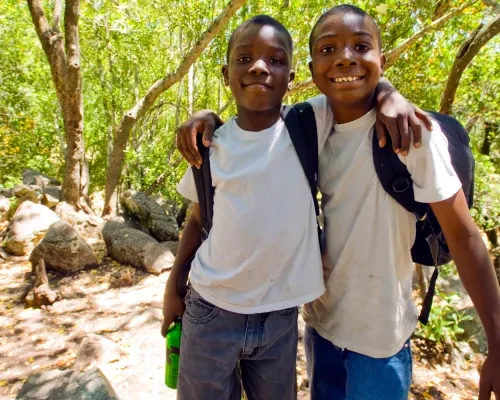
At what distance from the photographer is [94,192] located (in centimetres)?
1410

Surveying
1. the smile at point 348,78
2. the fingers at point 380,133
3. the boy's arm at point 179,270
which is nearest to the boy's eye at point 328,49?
the smile at point 348,78

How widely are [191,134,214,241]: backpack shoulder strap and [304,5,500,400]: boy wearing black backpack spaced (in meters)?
0.47

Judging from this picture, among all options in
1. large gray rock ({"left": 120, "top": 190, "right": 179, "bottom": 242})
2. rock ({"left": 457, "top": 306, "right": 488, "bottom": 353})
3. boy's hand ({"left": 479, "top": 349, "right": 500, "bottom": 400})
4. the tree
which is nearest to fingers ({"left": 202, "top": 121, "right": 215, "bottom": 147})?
boy's hand ({"left": 479, "top": 349, "right": 500, "bottom": 400})

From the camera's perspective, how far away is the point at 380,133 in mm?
1274

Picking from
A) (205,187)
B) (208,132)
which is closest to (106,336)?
(205,187)

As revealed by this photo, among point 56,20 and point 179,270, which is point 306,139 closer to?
point 179,270

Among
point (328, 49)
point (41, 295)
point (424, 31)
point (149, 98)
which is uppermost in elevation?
point (424, 31)

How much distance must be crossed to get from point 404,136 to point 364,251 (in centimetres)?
44

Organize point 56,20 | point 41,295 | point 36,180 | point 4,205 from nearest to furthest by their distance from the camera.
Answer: point 41,295 < point 56,20 < point 4,205 < point 36,180

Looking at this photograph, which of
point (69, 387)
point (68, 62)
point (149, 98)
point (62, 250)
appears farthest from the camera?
point (149, 98)

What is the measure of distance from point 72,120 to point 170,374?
20.9 feet

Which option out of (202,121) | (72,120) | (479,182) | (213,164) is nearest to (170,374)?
(213,164)

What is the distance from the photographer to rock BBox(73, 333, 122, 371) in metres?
3.31

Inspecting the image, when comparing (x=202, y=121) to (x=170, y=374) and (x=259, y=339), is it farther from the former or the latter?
(x=170, y=374)
